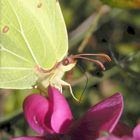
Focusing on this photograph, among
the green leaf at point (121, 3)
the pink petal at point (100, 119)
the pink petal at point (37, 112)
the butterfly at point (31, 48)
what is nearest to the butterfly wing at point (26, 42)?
the butterfly at point (31, 48)

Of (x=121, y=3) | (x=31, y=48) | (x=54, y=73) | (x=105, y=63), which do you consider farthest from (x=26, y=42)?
(x=121, y=3)

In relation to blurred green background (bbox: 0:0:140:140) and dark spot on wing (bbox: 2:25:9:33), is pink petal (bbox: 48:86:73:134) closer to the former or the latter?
blurred green background (bbox: 0:0:140:140)

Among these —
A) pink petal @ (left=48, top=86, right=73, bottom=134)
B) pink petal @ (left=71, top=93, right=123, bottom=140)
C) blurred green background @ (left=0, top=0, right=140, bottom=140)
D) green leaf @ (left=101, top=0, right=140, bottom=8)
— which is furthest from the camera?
blurred green background @ (left=0, top=0, right=140, bottom=140)

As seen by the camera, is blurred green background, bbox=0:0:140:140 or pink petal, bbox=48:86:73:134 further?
blurred green background, bbox=0:0:140:140

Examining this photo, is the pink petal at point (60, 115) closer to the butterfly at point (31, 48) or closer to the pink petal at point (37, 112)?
the pink petal at point (37, 112)

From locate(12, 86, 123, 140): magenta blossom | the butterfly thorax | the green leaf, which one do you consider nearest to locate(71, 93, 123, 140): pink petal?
locate(12, 86, 123, 140): magenta blossom

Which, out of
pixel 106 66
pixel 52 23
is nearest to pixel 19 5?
pixel 52 23
